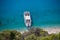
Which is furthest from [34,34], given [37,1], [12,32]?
[37,1]

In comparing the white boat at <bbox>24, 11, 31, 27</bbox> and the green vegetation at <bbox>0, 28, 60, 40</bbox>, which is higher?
the white boat at <bbox>24, 11, 31, 27</bbox>

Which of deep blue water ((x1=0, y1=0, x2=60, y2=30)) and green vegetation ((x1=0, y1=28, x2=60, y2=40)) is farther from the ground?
deep blue water ((x1=0, y1=0, x2=60, y2=30))

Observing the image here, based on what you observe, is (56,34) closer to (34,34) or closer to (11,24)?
(34,34)

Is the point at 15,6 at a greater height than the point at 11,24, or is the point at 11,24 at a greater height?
the point at 15,6

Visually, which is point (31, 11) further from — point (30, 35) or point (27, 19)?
point (30, 35)

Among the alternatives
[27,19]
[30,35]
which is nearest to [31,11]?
[27,19]
